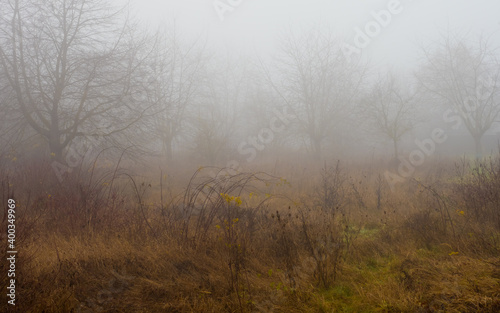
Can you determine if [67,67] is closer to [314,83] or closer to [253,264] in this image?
[253,264]

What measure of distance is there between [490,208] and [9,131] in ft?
40.7

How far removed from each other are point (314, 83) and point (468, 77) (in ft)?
27.3

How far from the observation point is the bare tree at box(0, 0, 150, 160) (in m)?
8.20

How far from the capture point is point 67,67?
8.85 metres

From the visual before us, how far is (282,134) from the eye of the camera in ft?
60.3

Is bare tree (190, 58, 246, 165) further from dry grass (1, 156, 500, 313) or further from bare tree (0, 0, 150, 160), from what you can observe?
dry grass (1, 156, 500, 313)

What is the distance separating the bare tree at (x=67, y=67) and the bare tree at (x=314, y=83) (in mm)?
9415

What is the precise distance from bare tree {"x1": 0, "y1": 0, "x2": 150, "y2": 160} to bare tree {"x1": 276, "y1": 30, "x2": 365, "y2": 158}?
942cm

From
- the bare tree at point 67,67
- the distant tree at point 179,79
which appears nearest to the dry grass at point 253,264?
the bare tree at point 67,67

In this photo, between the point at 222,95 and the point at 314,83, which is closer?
the point at 314,83

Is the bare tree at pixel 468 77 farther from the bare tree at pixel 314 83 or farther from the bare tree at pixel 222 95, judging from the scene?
the bare tree at pixel 222 95

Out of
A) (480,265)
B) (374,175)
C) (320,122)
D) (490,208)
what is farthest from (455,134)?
(480,265)

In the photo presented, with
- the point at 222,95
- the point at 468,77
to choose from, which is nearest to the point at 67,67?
the point at 222,95

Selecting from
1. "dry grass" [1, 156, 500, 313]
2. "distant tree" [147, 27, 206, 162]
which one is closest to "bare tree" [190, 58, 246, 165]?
"distant tree" [147, 27, 206, 162]
